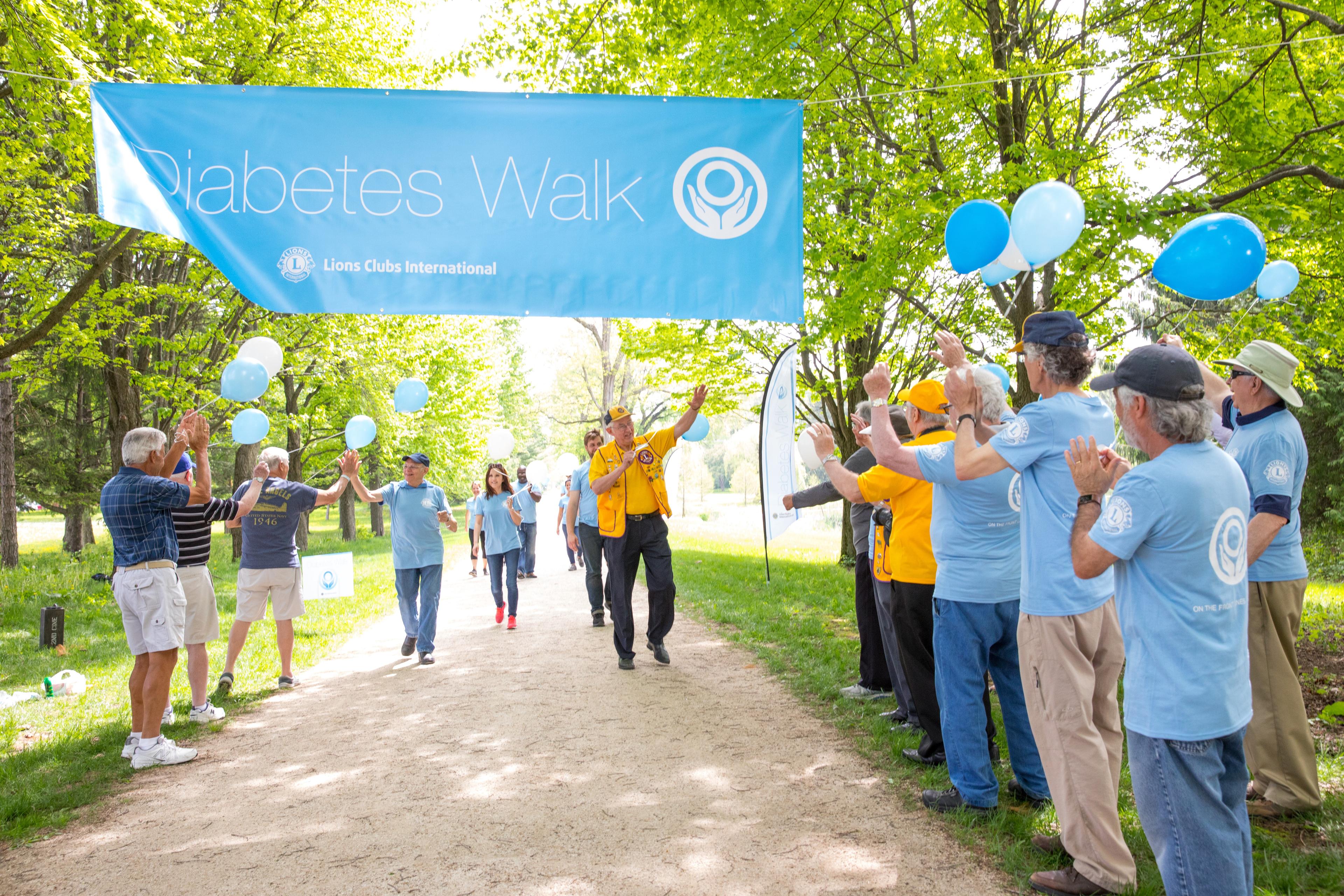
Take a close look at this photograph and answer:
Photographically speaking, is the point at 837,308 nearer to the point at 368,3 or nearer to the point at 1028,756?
the point at 1028,756

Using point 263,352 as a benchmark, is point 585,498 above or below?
below

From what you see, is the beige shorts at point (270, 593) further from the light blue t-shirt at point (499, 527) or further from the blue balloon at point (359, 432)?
the light blue t-shirt at point (499, 527)

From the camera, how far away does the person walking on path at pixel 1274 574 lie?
365cm

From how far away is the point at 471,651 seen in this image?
8562 mm

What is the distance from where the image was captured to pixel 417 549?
26.7 ft

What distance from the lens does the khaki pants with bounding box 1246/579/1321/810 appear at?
371 centimetres

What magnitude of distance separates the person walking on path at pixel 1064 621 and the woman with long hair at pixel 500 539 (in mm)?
7479

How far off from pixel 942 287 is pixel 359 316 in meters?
14.8

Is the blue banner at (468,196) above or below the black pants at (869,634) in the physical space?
above

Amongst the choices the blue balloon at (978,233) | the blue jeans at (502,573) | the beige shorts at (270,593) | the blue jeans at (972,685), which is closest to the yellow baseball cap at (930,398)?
the blue balloon at (978,233)

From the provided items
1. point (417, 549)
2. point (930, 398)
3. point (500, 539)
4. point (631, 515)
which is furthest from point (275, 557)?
point (930, 398)

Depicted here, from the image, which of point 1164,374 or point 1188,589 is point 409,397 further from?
point 1188,589

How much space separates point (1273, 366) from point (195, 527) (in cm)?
697

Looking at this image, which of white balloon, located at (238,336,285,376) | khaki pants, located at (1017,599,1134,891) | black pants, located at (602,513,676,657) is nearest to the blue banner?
khaki pants, located at (1017,599,1134,891)
